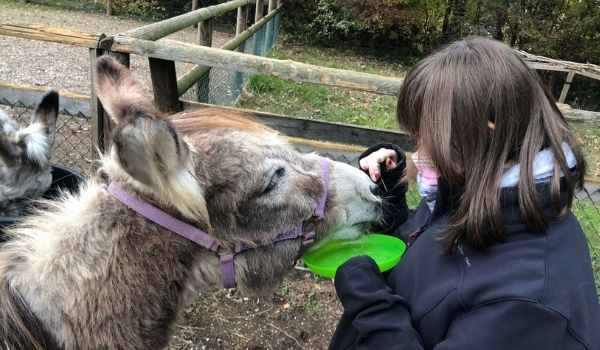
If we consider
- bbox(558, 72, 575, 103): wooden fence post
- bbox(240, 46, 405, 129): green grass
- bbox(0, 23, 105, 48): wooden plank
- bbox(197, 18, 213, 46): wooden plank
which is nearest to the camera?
bbox(0, 23, 105, 48): wooden plank

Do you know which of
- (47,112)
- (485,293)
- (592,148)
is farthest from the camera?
(592,148)

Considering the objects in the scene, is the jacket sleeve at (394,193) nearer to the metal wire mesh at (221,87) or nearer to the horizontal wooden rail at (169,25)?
the horizontal wooden rail at (169,25)

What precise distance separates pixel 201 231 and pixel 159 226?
5.3 inches

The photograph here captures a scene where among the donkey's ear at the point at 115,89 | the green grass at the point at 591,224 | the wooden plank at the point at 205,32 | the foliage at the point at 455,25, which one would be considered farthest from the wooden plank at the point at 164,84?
the foliage at the point at 455,25

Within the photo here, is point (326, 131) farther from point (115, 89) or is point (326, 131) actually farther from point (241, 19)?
point (241, 19)

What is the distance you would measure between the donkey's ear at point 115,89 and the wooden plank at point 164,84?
70.1 inches

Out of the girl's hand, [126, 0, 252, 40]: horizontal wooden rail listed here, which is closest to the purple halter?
the girl's hand

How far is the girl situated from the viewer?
1412 millimetres

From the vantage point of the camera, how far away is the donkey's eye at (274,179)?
1.77 m

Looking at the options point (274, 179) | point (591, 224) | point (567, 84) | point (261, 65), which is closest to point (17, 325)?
point (274, 179)

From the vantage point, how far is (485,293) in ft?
4.85

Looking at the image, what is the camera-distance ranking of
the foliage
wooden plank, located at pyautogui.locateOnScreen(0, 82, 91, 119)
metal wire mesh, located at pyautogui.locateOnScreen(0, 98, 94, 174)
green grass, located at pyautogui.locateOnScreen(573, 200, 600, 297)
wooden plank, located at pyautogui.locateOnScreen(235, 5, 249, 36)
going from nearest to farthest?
wooden plank, located at pyautogui.locateOnScreen(0, 82, 91, 119)
green grass, located at pyautogui.locateOnScreen(573, 200, 600, 297)
metal wire mesh, located at pyautogui.locateOnScreen(0, 98, 94, 174)
wooden plank, located at pyautogui.locateOnScreen(235, 5, 249, 36)
the foliage

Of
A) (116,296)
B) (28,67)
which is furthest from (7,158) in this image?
(28,67)

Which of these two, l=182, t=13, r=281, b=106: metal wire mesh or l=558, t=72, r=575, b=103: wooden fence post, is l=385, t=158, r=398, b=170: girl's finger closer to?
l=182, t=13, r=281, b=106: metal wire mesh
